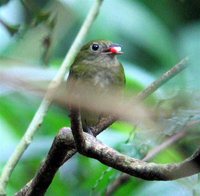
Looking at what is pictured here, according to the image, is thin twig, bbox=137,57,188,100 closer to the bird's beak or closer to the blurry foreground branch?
the blurry foreground branch

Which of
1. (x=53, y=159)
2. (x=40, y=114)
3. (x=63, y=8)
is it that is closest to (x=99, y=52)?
(x=63, y=8)

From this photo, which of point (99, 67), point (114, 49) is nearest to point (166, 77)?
point (99, 67)

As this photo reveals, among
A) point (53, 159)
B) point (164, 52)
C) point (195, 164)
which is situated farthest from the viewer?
point (164, 52)

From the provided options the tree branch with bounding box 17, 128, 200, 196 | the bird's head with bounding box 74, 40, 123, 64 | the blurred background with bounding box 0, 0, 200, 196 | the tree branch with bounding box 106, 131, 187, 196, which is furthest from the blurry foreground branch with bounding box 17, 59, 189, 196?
the bird's head with bounding box 74, 40, 123, 64

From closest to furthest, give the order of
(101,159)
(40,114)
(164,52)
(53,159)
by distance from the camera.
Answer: (101,159), (53,159), (40,114), (164,52)

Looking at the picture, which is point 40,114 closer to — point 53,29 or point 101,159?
point 53,29

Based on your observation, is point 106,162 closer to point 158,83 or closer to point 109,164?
point 109,164

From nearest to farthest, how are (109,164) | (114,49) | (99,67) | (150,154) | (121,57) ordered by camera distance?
(109,164) < (150,154) < (99,67) < (114,49) < (121,57)
